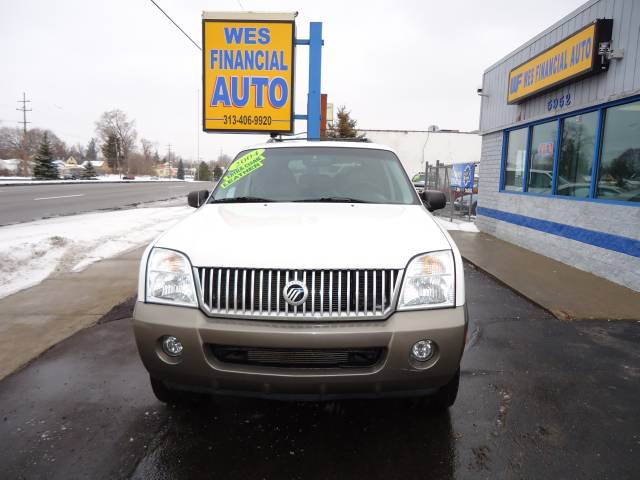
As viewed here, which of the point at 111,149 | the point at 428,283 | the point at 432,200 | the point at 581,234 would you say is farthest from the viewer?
the point at 111,149

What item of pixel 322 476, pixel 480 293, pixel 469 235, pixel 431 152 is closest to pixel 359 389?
pixel 322 476

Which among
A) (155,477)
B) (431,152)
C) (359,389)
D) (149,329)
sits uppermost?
(431,152)

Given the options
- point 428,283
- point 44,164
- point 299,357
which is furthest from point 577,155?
point 44,164

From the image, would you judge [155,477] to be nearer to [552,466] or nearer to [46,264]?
[552,466]

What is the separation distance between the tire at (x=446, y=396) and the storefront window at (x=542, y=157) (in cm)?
703

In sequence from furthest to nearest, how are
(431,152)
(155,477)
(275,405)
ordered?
(431,152) → (275,405) → (155,477)

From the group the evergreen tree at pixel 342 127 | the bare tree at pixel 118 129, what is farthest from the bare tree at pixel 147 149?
the evergreen tree at pixel 342 127

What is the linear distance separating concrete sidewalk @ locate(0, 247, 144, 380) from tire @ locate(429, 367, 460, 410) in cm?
313

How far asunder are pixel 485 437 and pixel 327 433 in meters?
0.94

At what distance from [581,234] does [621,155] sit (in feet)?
4.38

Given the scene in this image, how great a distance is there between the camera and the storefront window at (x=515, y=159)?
9.62m

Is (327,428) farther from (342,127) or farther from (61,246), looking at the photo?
(342,127)

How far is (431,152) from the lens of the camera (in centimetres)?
3403

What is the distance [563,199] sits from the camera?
7.72 meters
